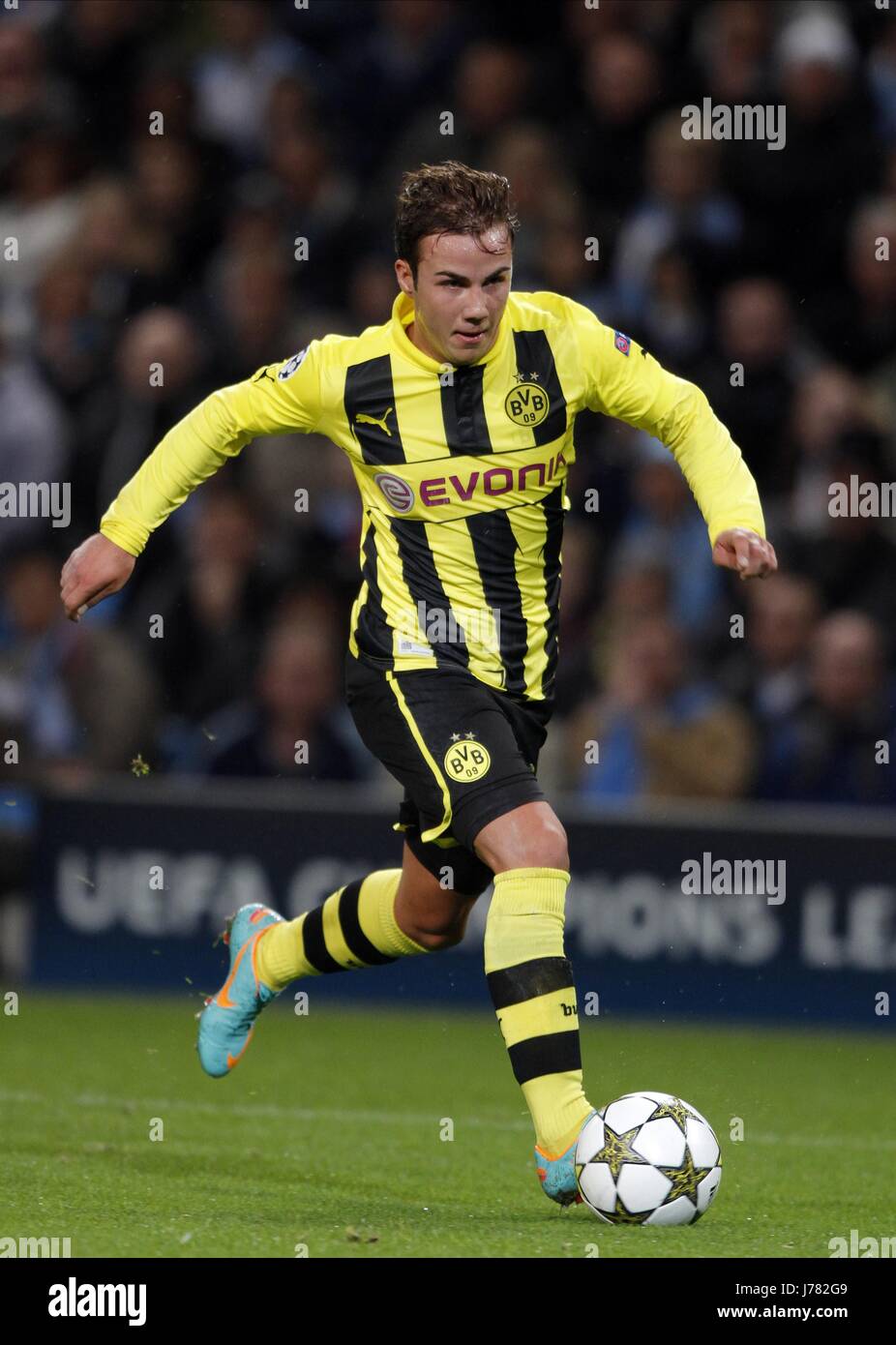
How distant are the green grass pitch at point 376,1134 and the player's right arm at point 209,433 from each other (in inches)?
56.4

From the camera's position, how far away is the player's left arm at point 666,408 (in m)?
5.23

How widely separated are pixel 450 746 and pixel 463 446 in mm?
711

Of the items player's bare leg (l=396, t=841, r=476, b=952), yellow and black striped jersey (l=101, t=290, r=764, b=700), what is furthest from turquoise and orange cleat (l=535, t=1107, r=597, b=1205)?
yellow and black striped jersey (l=101, t=290, r=764, b=700)

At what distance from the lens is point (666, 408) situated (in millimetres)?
5344

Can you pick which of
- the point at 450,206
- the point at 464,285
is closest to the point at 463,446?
the point at 464,285

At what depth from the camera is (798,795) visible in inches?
360

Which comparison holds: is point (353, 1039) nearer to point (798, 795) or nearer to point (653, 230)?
point (798, 795)

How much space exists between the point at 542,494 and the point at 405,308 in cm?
54

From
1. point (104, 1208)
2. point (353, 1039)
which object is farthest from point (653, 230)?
point (104, 1208)

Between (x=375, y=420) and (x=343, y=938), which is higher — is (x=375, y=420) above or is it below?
above

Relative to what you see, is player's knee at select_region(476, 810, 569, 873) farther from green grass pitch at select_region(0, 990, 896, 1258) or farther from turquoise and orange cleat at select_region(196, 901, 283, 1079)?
turquoise and orange cleat at select_region(196, 901, 283, 1079)

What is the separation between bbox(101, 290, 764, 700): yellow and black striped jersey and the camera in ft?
17.5

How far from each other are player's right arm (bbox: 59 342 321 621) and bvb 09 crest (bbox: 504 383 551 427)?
0.46 m

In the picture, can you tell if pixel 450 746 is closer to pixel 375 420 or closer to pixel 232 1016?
pixel 375 420
